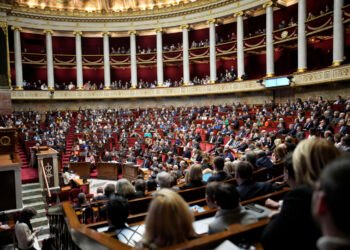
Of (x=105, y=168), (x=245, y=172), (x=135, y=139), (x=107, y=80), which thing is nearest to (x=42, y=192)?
(x=105, y=168)

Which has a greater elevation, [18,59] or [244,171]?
[18,59]

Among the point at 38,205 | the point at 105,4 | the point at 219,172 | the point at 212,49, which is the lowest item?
the point at 38,205

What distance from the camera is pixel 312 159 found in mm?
1756

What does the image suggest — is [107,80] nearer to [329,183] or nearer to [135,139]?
[135,139]

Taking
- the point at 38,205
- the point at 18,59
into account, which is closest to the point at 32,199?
the point at 38,205

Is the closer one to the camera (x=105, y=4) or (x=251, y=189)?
(x=251, y=189)

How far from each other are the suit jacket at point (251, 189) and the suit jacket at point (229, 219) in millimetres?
996

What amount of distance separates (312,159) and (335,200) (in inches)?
35.3

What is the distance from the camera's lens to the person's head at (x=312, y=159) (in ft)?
5.70

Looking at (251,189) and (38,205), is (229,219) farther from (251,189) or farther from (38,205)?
(38,205)

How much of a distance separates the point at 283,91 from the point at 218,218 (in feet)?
57.3

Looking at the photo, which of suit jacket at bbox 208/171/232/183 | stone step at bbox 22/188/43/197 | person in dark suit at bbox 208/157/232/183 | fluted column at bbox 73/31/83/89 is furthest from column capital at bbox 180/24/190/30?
suit jacket at bbox 208/171/232/183

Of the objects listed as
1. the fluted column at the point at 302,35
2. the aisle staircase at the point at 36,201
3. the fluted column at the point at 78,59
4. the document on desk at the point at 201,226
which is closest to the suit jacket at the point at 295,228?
the document on desk at the point at 201,226

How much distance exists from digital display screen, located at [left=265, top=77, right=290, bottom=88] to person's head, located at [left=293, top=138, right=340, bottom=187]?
635 inches
